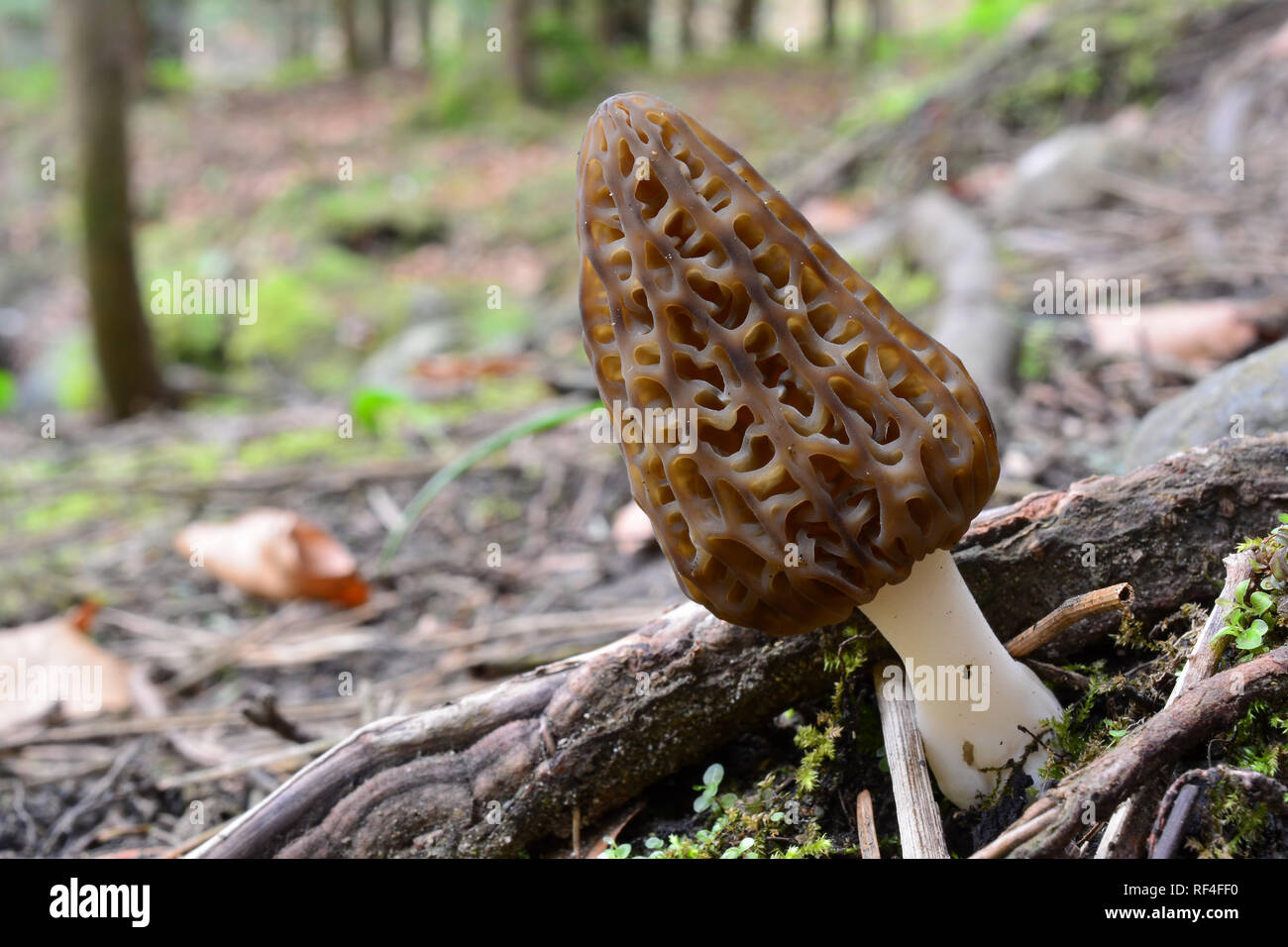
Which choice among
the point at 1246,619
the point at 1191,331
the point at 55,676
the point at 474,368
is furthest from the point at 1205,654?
the point at 474,368

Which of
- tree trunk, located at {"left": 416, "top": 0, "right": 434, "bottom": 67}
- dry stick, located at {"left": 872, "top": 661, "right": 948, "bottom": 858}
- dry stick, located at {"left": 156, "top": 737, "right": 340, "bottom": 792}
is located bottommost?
dry stick, located at {"left": 156, "top": 737, "right": 340, "bottom": 792}

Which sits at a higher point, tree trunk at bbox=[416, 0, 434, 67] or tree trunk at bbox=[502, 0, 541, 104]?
tree trunk at bbox=[416, 0, 434, 67]

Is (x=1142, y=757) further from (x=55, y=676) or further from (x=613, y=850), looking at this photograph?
(x=55, y=676)

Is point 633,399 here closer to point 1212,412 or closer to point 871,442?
point 871,442

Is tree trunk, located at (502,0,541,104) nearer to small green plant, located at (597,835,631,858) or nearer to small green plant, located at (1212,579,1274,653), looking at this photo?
small green plant, located at (597,835,631,858)

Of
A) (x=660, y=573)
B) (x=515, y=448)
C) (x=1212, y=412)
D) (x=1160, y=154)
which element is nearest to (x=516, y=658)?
(x=660, y=573)

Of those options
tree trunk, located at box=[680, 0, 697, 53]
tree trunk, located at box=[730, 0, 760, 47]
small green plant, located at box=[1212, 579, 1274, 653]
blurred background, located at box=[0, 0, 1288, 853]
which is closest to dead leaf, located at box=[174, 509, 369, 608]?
blurred background, located at box=[0, 0, 1288, 853]
